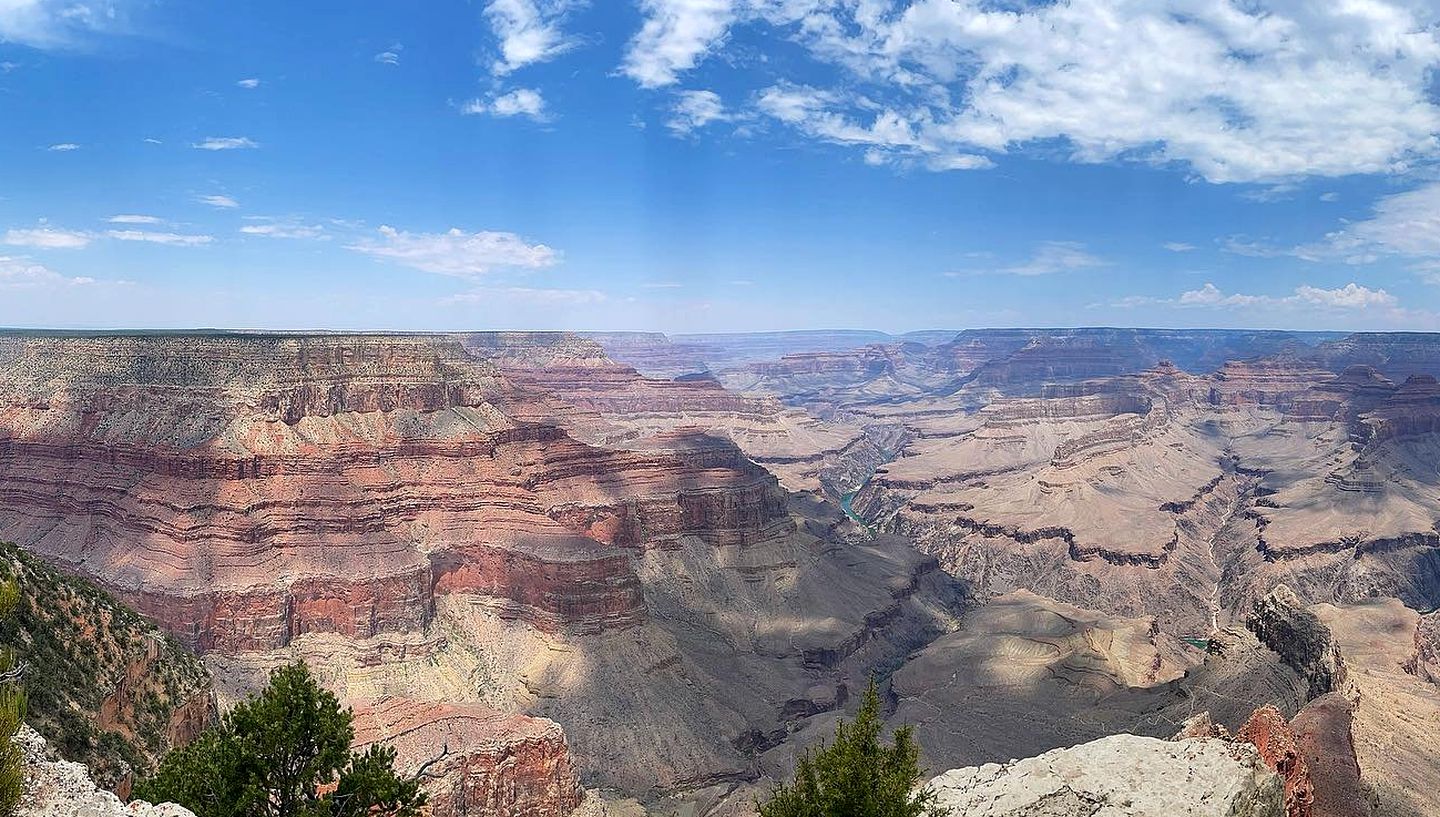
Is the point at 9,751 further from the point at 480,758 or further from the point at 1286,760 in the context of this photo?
the point at 480,758

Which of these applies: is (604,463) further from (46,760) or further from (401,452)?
(46,760)

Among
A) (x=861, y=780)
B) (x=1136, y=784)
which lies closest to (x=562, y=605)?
(x=861, y=780)

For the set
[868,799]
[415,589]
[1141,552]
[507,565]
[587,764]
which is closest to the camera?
[868,799]

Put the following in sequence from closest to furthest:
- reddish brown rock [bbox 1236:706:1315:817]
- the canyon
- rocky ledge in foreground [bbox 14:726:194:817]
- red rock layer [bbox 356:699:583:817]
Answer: rocky ledge in foreground [bbox 14:726:194:817]
reddish brown rock [bbox 1236:706:1315:817]
red rock layer [bbox 356:699:583:817]
the canyon

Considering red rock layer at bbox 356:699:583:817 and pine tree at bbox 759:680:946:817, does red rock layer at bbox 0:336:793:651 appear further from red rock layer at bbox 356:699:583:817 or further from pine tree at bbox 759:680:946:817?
pine tree at bbox 759:680:946:817

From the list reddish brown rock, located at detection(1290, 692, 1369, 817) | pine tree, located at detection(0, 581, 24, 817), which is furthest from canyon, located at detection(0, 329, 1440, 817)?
pine tree, located at detection(0, 581, 24, 817)

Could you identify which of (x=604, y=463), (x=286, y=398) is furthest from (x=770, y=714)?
(x=286, y=398)
